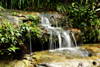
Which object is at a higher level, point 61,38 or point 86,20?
point 86,20

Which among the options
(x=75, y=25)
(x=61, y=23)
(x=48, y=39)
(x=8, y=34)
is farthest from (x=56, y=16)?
(x=8, y=34)

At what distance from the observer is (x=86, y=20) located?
8.19m

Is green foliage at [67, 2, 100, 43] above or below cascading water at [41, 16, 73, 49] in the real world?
above

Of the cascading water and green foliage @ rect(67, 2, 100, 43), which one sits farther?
green foliage @ rect(67, 2, 100, 43)

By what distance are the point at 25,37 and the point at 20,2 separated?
16.6 feet

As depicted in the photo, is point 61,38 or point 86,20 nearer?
point 61,38

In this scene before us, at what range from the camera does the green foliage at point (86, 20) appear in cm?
761

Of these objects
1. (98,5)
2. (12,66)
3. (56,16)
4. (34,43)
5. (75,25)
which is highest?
(98,5)

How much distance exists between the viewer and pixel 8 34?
135 inches

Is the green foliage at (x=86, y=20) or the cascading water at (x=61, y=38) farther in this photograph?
the green foliage at (x=86, y=20)

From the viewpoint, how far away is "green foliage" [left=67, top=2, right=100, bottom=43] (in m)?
7.61

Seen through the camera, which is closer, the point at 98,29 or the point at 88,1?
the point at 98,29

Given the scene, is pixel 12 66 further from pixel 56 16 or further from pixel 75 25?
pixel 75 25

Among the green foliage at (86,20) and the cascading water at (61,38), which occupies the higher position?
the green foliage at (86,20)
